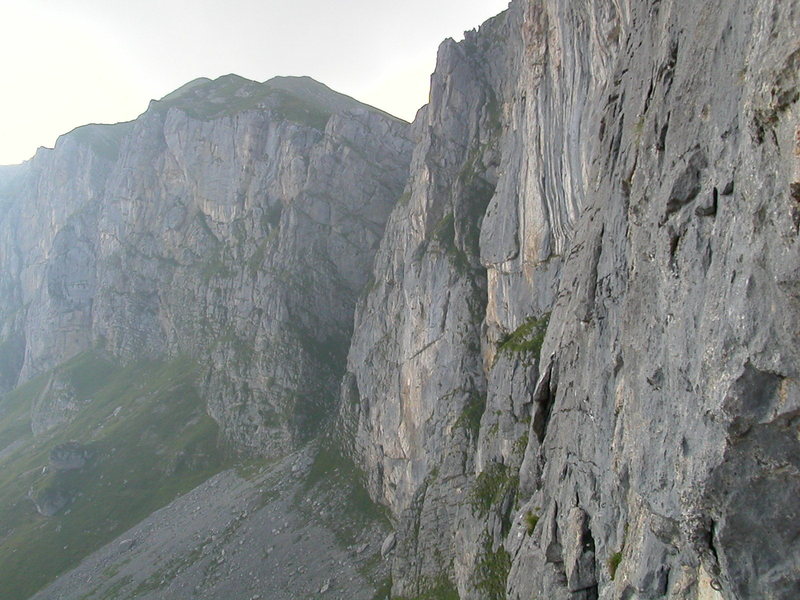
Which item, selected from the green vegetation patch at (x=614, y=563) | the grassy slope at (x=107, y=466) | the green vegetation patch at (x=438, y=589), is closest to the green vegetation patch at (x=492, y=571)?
the green vegetation patch at (x=438, y=589)

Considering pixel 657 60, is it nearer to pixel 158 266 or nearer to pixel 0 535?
pixel 0 535

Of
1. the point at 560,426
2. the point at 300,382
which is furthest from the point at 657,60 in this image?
the point at 300,382

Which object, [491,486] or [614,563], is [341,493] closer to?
[491,486]

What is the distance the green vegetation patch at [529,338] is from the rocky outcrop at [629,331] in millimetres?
310

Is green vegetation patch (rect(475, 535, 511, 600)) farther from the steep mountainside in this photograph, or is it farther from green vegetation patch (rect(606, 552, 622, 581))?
green vegetation patch (rect(606, 552, 622, 581))

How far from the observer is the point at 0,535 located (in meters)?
93.2

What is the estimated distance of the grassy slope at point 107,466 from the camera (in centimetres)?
8575

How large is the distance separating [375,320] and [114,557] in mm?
46643

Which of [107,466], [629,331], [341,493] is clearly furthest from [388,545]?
[107,466]

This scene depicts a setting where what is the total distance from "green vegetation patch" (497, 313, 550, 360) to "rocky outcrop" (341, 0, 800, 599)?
1.02ft

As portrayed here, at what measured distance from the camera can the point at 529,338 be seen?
45531mm

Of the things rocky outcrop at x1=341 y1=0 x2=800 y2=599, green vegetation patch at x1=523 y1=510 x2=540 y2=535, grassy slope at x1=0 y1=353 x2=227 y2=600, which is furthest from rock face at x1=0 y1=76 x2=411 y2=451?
green vegetation patch at x1=523 y1=510 x2=540 y2=535

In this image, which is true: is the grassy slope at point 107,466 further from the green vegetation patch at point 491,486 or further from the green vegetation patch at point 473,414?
the green vegetation patch at point 491,486

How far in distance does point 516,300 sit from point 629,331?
29.6 metres
